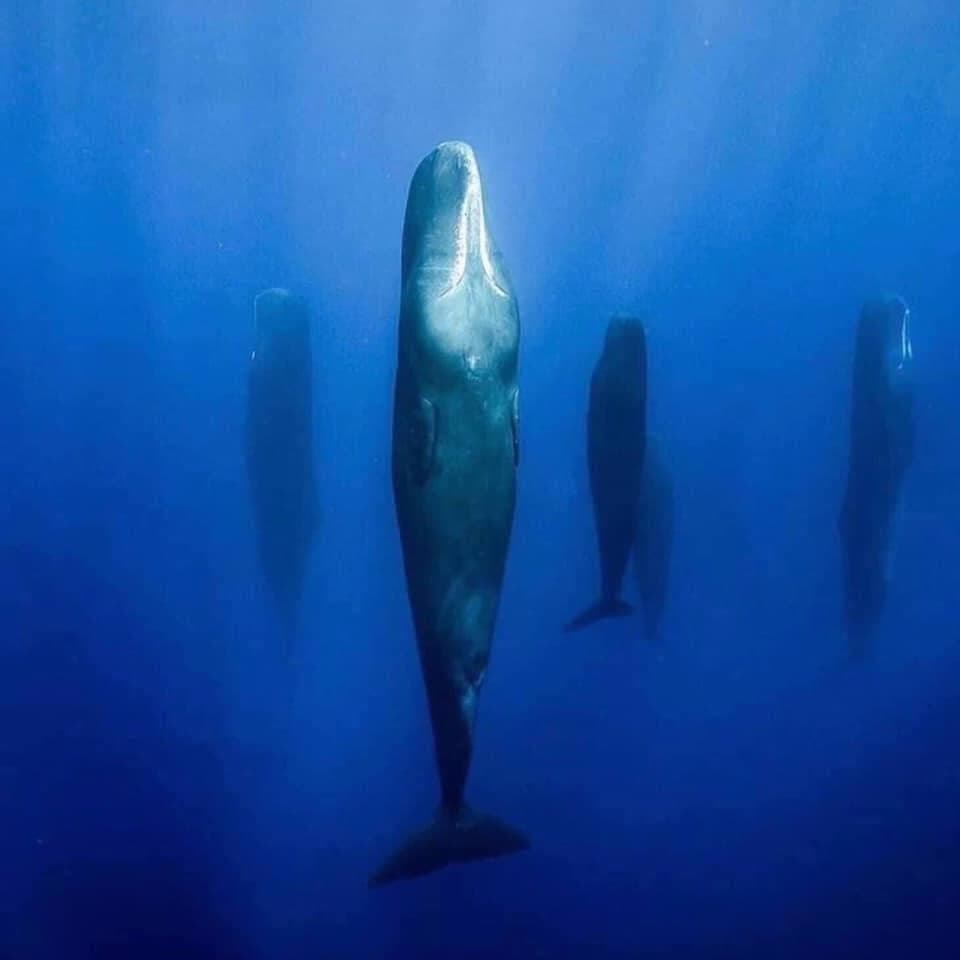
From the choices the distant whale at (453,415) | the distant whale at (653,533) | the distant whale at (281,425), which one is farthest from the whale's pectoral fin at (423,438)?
the distant whale at (281,425)

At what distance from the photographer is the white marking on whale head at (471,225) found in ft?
10.6

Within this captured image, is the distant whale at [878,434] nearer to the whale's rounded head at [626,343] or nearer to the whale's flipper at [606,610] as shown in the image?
the whale's rounded head at [626,343]

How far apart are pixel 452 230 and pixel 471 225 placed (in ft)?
0.22

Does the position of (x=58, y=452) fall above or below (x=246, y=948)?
above

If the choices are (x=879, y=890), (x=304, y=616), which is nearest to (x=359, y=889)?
(x=304, y=616)

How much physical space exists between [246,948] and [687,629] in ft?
21.6

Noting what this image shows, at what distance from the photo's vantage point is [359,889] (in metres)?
9.78

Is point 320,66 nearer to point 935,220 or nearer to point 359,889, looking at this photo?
point 359,889

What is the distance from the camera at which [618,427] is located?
19.4 feet

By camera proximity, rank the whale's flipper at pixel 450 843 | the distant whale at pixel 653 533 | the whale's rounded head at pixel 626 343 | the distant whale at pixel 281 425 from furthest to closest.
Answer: the distant whale at pixel 281 425
the distant whale at pixel 653 533
the whale's rounded head at pixel 626 343
the whale's flipper at pixel 450 843

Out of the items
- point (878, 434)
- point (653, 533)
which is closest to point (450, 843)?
point (653, 533)

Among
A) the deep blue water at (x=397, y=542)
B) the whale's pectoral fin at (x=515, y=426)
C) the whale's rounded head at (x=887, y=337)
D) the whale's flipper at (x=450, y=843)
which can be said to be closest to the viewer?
the whale's pectoral fin at (x=515, y=426)

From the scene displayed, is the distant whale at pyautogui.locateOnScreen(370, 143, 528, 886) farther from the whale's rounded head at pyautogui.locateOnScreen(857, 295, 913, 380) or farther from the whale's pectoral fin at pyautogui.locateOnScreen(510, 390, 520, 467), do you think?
the whale's rounded head at pyautogui.locateOnScreen(857, 295, 913, 380)

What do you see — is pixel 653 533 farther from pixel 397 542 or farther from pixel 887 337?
pixel 397 542
